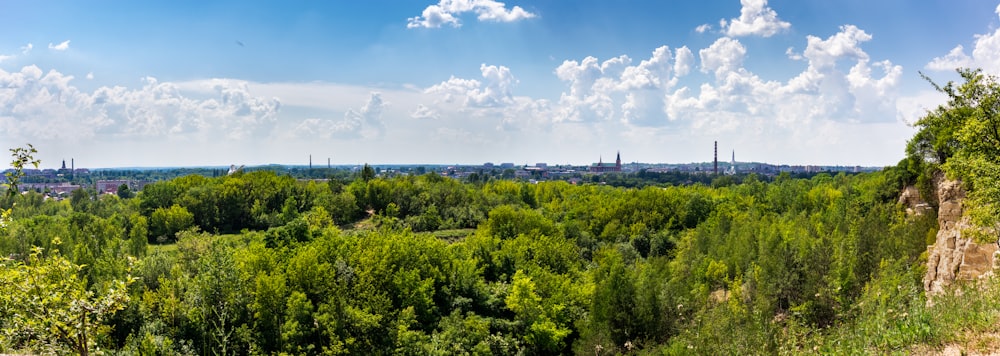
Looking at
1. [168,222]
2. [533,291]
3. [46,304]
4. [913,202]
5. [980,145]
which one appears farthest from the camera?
[168,222]

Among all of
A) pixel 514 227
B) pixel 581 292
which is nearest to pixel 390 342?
pixel 581 292

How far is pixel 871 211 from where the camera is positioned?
38.1 metres

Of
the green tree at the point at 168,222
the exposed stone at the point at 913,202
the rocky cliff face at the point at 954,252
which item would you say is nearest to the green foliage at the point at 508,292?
the exposed stone at the point at 913,202

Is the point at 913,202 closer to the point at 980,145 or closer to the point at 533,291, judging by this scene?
the point at 980,145

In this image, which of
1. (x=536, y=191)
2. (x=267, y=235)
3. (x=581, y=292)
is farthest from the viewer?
(x=536, y=191)

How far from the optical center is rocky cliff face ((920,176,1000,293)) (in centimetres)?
2080

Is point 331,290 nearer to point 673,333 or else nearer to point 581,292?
point 581,292

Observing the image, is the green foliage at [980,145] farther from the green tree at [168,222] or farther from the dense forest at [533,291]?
the green tree at [168,222]

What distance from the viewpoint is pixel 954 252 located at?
22641mm

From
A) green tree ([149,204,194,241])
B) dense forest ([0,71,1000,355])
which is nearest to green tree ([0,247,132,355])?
dense forest ([0,71,1000,355])

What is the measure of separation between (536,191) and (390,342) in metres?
72.1

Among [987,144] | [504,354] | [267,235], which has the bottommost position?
[504,354]

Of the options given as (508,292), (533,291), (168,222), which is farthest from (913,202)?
(168,222)

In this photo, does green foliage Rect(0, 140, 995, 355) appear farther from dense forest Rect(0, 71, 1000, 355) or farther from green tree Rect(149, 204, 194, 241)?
green tree Rect(149, 204, 194, 241)
